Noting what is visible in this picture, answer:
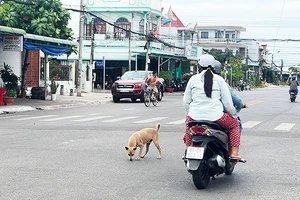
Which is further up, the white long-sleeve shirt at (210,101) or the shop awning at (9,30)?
the shop awning at (9,30)

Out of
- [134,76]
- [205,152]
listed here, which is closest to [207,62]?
[205,152]

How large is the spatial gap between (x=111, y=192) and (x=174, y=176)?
152 cm

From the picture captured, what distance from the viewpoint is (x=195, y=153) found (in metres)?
7.04

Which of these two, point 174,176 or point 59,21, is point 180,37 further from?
point 174,176

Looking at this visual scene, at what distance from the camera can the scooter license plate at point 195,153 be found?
701 centimetres

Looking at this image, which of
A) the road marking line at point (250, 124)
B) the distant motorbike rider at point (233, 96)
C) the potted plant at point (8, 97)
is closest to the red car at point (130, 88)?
the potted plant at point (8, 97)

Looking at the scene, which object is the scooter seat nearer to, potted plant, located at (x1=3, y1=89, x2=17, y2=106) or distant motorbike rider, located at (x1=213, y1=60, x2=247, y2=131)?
distant motorbike rider, located at (x1=213, y1=60, x2=247, y2=131)

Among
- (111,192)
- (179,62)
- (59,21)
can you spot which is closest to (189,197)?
(111,192)

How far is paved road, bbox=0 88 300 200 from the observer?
7.04 m

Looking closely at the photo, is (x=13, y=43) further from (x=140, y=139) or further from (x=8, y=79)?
(x=140, y=139)

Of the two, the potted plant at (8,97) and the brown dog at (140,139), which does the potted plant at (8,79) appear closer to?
the potted plant at (8,97)

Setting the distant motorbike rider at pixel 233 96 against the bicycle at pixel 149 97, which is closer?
the distant motorbike rider at pixel 233 96

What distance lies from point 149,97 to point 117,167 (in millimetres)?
17660

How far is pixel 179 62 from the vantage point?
57812mm
